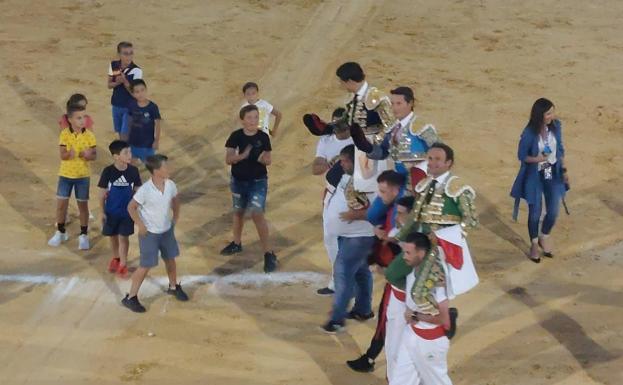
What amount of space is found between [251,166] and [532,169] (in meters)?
2.86

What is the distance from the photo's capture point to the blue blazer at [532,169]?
1077 centimetres

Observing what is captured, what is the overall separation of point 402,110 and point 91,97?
25.6ft

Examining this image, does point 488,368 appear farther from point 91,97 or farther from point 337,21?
point 337,21

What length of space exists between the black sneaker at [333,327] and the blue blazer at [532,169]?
272 cm

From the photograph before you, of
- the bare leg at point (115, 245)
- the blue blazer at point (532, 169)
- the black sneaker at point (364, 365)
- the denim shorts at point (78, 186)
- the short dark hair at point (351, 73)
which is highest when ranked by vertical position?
the short dark hair at point (351, 73)

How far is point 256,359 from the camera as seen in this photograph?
9078mm

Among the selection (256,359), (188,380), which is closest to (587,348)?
(256,359)

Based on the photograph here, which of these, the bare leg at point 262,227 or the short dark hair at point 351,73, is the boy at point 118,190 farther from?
the short dark hair at point 351,73

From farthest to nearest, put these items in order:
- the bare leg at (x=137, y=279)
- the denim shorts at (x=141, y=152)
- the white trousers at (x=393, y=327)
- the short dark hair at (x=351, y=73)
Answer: the denim shorts at (x=141, y=152) → the bare leg at (x=137, y=279) → the short dark hair at (x=351, y=73) → the white trousers at (x=393, y=327)

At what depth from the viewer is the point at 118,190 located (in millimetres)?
10266

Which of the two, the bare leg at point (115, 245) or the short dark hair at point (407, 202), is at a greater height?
the short dark hair at point (407, 202)

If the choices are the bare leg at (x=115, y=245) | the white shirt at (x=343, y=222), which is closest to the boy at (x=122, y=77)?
the bare leg at (x=115, y=245)

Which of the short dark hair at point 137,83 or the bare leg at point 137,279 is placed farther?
the short dark hair at point 137,83

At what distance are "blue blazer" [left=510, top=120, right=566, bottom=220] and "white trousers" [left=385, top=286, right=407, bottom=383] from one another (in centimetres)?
344
